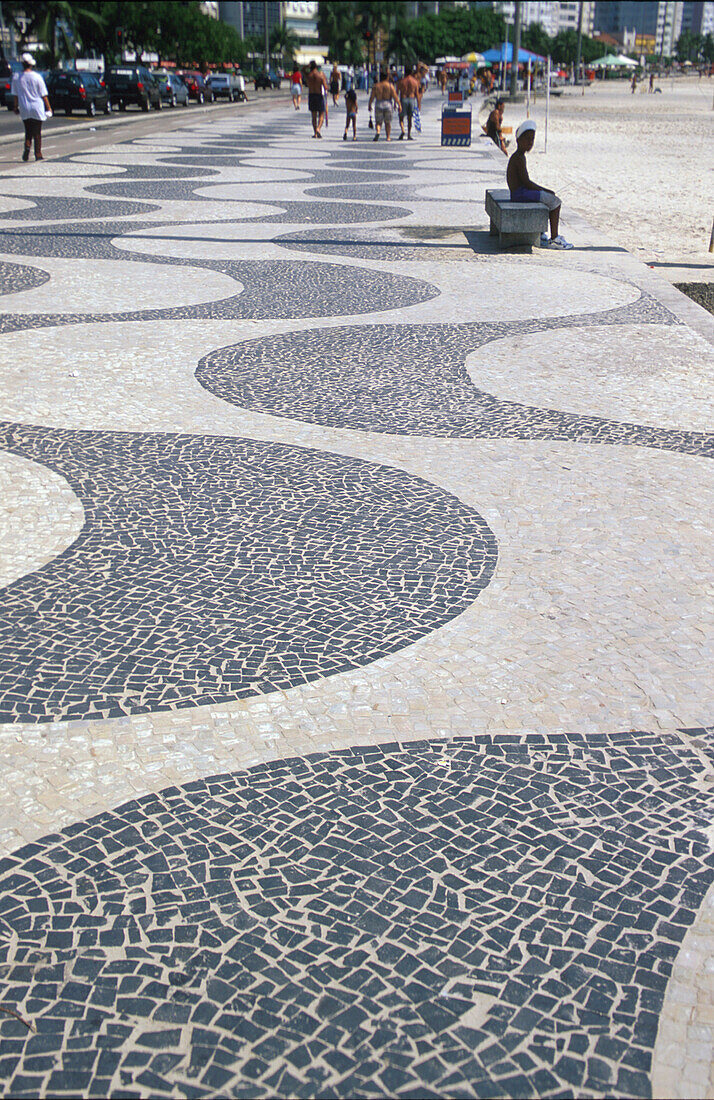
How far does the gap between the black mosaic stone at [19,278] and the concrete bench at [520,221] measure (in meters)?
4.45

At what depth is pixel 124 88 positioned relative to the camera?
40750 mm

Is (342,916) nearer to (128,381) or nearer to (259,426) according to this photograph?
(259,426)

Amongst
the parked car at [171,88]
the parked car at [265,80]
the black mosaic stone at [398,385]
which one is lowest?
the black mosaic stone at [398,385]

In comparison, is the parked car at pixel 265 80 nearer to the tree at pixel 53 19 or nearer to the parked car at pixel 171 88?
the tree at pixel 53 19

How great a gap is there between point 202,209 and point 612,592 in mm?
10994

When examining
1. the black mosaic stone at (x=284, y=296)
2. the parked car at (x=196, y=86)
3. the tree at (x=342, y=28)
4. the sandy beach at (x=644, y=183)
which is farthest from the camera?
the tree at (x=342, y=28)

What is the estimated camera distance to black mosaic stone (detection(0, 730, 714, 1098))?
1.91 metres

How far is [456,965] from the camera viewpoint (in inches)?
83.4

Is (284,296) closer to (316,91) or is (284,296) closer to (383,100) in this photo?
(316,91)

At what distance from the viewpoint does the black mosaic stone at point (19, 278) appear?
8.77 m

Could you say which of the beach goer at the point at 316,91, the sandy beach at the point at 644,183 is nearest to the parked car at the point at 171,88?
the sandy beach at the point at 644,183

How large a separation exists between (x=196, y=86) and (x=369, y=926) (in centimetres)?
5375

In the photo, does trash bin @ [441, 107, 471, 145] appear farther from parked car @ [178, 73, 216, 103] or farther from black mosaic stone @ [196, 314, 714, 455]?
parked car @ [178, 73, 216, 103]

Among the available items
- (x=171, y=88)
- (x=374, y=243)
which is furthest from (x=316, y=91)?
(x=171, y=88)
